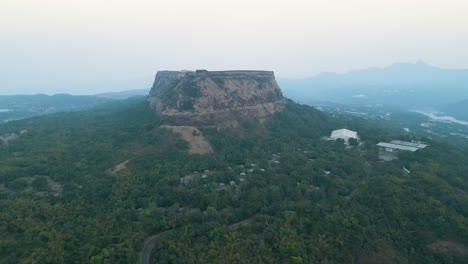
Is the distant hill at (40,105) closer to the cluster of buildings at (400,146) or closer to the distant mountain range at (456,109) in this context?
the cluster of buildings at (400,146)

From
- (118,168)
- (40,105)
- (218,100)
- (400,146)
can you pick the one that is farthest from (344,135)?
(40,105)

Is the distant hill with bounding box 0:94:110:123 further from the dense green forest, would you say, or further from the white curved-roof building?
the white curved-roof building

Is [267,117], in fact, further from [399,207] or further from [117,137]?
[399,207]

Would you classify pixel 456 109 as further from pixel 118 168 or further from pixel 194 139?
pixel 118 168

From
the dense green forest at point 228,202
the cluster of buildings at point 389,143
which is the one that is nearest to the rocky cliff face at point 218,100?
the dense green forest at point 228,202

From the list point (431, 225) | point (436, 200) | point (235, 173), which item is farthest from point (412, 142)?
point (235, 173)

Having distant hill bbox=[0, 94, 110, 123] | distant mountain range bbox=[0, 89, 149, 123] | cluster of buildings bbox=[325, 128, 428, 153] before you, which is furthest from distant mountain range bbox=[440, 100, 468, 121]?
distant hill bbox=[0, 94, 110, 123]
